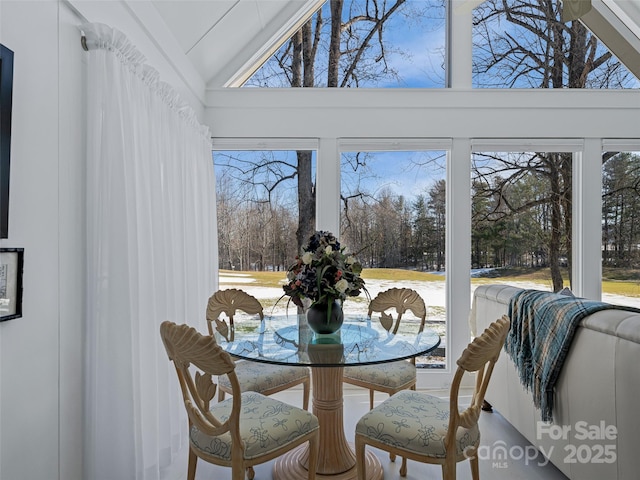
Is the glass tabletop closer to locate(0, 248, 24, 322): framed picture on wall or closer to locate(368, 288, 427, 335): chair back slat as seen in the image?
locate(368, 288, 427, 335): chair back slat

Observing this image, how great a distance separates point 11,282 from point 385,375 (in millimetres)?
1916

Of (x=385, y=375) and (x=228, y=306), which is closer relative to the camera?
(x=385, y=375)

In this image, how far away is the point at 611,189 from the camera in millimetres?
3719

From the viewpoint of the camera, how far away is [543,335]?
2.09 m

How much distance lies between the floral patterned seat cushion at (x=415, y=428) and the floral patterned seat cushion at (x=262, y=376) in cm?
73

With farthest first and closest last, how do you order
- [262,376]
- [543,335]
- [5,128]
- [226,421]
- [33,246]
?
1. [262,376]
2. [543,335]
3. [226,421]
4. [33,246]
5. [5,128]

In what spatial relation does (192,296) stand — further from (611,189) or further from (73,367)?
(611,189)

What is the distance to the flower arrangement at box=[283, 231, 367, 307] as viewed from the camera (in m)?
2.14

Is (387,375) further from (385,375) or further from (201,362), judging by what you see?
(201,362)

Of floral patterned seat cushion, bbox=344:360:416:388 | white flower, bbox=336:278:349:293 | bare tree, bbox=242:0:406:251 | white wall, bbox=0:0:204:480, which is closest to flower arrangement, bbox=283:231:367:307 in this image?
white flower, bbox=336:278:349:293

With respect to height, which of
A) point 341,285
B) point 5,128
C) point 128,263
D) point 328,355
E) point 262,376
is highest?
point 5,128

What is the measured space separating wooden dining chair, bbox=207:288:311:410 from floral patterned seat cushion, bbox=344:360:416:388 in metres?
0.31

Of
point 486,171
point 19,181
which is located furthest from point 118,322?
point 486,171

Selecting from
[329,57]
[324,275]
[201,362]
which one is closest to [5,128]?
[201,362]
